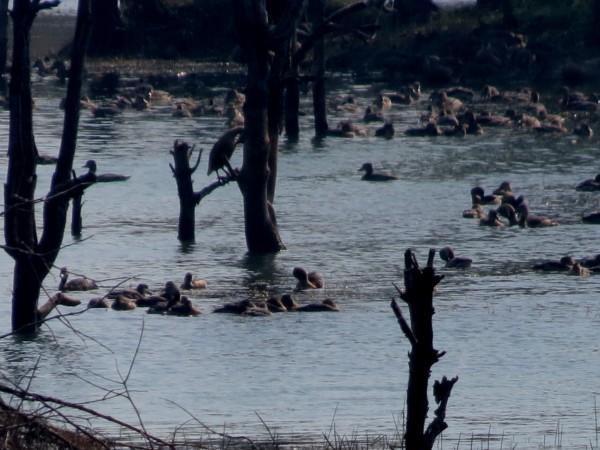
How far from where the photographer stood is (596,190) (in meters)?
24.6

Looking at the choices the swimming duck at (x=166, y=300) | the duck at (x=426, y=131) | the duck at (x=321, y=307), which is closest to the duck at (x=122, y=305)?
the swimming duck at (x=166, y=300)

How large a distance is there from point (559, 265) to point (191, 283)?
173 inches

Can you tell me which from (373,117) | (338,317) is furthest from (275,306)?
(373,117)

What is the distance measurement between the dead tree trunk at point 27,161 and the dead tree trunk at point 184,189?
5.60 metres

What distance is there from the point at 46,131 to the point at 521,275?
1856 cm

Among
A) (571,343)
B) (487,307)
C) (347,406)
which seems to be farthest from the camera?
(487,307)

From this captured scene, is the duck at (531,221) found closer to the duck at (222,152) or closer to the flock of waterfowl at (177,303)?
the duck at (222,152)

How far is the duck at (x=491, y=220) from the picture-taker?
69.5 ft

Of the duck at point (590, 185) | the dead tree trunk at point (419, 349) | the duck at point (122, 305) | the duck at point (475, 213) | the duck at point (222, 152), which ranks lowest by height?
the duck at point (122, 305)

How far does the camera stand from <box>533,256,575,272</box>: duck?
17422 millimetres

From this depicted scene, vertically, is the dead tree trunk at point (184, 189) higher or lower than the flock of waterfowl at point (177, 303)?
higher

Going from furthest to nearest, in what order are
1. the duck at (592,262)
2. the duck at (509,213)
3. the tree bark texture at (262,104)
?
the duck at (509,213) < the duck at (592,262) < the tree bark texture at (262,104)

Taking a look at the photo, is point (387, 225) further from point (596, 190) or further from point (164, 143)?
point (164, 143)

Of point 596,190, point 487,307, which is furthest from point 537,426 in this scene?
point 596,190
